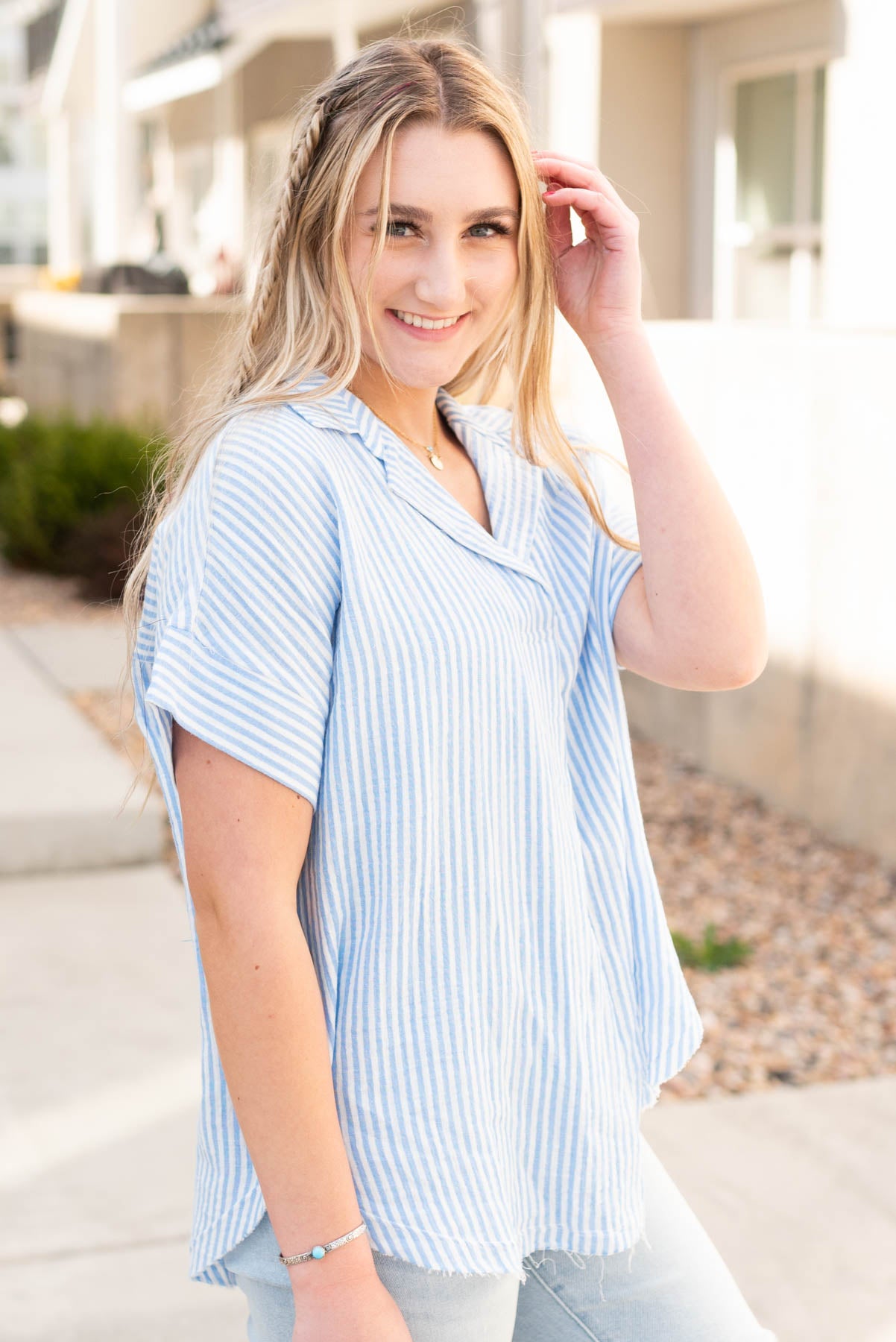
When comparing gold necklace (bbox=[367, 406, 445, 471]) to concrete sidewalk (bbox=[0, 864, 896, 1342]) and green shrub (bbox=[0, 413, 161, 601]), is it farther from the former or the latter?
green shrub (bbox=[0, 413, 161, 601])

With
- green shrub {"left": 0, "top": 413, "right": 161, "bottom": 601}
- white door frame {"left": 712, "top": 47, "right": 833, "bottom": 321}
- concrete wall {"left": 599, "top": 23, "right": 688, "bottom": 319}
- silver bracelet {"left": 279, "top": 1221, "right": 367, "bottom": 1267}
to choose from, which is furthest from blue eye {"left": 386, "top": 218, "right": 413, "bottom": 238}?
green shrub {"left": 0, "top": 413, "right": 161, "bottom": 601}

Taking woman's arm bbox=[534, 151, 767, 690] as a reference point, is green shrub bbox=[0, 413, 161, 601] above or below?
below

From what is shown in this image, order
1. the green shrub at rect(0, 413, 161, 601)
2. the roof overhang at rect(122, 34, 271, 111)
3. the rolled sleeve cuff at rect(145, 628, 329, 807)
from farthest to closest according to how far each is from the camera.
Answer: the roof overhang at rect(122, 34, 271, 111) → the green shrub at rect(0, 413, 161, 601) → the rolled sleeve cuff at rect(145, 628, 329, 807)

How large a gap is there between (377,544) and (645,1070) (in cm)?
59

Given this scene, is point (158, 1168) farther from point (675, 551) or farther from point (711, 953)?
point (675, 551)

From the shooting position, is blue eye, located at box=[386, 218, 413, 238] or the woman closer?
the woman

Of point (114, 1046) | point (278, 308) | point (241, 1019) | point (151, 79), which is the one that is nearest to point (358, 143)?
point (278, 308)

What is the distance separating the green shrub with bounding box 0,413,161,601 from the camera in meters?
9.23

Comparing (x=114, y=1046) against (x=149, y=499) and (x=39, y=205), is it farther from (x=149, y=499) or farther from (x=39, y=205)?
(x=39, y=205)

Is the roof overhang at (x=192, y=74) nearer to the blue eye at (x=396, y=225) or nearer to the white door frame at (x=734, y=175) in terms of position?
the white door frame at (x=734, y=175)

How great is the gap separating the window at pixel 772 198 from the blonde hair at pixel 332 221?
5.98 m

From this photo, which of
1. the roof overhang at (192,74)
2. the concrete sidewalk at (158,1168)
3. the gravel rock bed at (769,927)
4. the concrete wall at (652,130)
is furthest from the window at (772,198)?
the roof overhang at (192,74)

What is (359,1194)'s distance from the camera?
1354 mm

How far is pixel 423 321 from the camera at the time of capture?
4.91ft
